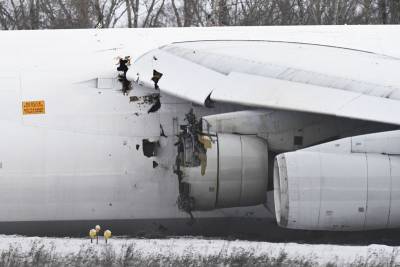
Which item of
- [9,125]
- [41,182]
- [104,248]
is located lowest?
[104,248]

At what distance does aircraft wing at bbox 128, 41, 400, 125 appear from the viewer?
401 inches

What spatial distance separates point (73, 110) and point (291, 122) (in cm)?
301

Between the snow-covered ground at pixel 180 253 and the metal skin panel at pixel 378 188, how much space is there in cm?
53

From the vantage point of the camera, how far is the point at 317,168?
34.1 ft

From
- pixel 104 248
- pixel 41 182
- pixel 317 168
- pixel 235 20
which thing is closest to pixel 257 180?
pixel 317 168

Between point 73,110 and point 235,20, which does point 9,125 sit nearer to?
point 73,110

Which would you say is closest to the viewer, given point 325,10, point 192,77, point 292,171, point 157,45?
point 292,171

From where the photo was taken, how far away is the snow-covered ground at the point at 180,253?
395 inches

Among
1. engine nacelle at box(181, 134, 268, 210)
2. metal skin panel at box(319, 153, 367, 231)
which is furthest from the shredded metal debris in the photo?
metal skin panel at box(319, 153, 367, 231)

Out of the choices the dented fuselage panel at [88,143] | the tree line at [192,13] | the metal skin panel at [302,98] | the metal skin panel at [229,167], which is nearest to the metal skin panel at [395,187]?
the metal skin panel at [302,98]

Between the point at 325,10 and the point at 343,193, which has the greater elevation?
the point at 325,10

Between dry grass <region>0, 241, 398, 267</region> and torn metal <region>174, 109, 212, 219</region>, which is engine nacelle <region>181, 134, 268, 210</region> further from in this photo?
dry grass <region>0, 241, 398, 267</region>

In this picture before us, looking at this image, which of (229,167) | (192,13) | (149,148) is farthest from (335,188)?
(192,13)

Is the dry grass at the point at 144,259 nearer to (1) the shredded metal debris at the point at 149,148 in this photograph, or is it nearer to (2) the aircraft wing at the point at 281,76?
(1) the shredded metal debris at the point at 149,148
